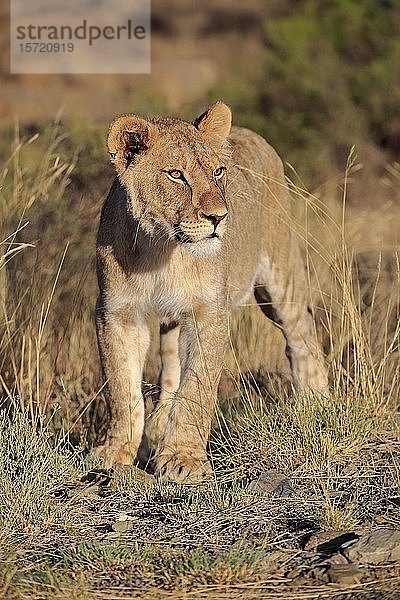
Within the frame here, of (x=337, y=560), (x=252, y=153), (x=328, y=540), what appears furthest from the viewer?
(x=252, y=153)

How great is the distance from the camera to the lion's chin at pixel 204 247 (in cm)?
481

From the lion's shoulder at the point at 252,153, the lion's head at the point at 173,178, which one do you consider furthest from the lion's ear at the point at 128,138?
the lion's shoulder at the point at 252,153

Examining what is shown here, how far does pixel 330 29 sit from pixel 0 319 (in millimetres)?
10755

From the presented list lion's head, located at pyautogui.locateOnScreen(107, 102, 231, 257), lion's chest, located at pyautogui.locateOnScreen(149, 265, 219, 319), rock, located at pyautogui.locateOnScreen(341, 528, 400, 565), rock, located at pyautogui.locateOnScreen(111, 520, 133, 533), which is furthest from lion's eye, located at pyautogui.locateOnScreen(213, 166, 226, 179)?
rock, located at pyautogui.locateOnScreen(341, 528, 400, 565)

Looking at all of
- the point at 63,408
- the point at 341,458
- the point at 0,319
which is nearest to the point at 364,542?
the point at 341,458

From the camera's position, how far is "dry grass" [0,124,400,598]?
12.9ft

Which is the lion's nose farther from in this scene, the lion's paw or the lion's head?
the lion's paw

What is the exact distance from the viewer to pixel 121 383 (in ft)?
17.5

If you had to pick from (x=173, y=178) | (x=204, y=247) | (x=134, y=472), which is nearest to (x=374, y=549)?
(x=134, y=472)

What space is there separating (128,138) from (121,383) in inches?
45.5

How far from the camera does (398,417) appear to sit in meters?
5.46

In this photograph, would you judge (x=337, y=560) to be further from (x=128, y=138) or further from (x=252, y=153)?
(x=252, y=153)

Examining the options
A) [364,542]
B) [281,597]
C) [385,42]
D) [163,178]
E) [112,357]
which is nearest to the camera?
[281,597]

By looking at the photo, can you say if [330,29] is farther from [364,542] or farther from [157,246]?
[364,542]
